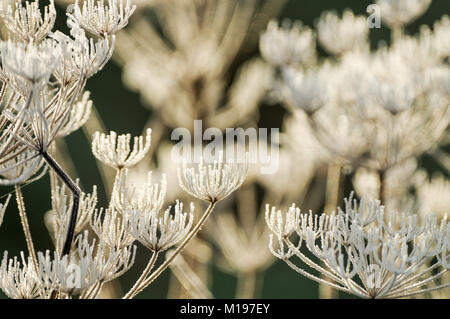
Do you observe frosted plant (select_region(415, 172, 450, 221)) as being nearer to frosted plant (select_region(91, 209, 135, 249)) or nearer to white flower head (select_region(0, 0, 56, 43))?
frosted plant (select_region(91, 209, 135, 249))

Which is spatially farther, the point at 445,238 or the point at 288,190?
the point at 288,190

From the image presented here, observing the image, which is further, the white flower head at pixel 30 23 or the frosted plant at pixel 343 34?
the frosted plant at pixel 343 34

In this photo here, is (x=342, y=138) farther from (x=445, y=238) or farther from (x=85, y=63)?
(x=85, y=63)

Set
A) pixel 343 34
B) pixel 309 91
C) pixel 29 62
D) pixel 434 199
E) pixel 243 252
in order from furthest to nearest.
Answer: pixel 243 252 → pixel 343 34 → pixel 434 199 → pixel 309 91 → pixel 29 62

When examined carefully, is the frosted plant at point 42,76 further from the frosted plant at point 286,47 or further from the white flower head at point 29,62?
the frosted plant at point 286,47

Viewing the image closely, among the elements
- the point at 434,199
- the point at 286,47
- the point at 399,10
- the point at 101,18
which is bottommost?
the point at 434,199

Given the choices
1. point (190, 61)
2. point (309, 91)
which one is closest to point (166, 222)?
point (309, 91)

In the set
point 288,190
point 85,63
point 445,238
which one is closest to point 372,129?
point 288,190

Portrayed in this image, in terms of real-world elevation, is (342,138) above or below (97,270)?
above

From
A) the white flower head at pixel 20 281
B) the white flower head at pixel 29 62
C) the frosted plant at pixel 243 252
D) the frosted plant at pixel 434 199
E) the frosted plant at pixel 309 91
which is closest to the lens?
the white flower head at pixel 29 62

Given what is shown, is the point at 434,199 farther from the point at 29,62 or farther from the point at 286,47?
the point at 29,62

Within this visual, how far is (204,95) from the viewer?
2941 millimetres

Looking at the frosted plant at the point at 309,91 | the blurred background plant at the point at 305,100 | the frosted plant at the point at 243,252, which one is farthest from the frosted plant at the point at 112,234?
the frosted plant at the point at 243,252

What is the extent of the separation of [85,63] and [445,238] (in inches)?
33.1
